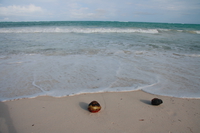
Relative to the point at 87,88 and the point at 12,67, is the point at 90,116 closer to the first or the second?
the point at 87,88

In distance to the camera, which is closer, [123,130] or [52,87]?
[123,130]

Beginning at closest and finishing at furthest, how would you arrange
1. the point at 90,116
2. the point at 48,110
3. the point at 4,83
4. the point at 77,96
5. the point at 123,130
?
the point at 123,130, the point at 90,116, the point at 48,110, the point at 77,96, the point at 4,83

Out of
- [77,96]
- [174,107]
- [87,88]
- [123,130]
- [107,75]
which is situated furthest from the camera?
[107,75]

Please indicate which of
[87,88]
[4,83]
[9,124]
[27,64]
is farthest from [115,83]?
[27,64]

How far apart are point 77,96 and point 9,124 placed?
1.24 meters

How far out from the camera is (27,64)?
469cm

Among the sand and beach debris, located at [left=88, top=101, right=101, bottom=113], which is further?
beach debris, located at [left=88, top=101, right=101, bottom=113]

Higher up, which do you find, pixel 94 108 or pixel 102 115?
pixel 94 108

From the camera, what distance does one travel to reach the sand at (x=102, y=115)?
1945 mm

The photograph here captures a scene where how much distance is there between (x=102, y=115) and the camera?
7.26ft

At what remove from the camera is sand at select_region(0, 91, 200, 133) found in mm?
1945

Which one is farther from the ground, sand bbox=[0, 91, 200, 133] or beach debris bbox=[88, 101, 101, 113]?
beach debris bbox=[88, 101, 101, 113]

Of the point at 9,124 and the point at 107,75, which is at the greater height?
the point at 107,75

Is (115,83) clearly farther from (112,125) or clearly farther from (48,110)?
(48,110)
